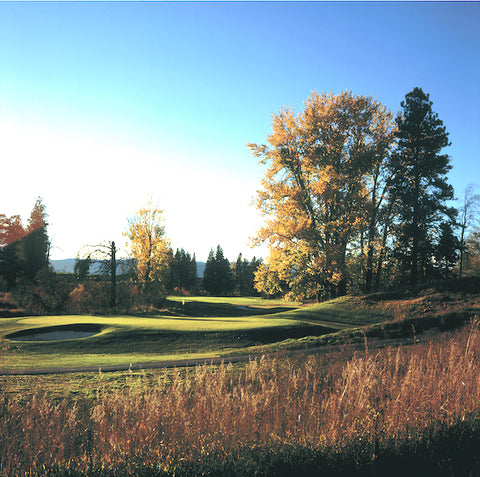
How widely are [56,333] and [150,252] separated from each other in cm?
2211

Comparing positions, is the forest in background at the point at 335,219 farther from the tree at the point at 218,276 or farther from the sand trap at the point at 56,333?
the tree at the point at 218,276

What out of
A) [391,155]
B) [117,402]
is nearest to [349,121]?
[391,155]

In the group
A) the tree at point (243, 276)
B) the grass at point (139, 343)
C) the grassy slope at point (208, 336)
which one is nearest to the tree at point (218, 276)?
the tree at point (243, 276)

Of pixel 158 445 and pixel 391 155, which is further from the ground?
pixel 391 155

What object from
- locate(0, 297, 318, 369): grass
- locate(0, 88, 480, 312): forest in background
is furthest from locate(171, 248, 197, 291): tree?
locate(0, 297, 318, 369): grass

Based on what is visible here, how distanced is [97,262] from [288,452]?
1039 inches

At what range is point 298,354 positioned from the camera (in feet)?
36.1

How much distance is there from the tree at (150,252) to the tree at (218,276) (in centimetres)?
3701

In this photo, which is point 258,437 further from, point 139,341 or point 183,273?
point 183,273

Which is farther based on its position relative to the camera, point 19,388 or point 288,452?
point 19,388

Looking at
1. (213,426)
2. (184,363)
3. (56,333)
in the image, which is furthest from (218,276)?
(213,426)

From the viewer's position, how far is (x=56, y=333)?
17.1 metres

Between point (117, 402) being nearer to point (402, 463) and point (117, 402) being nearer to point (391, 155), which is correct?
point (402, 463)

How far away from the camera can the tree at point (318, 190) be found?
23719mm
